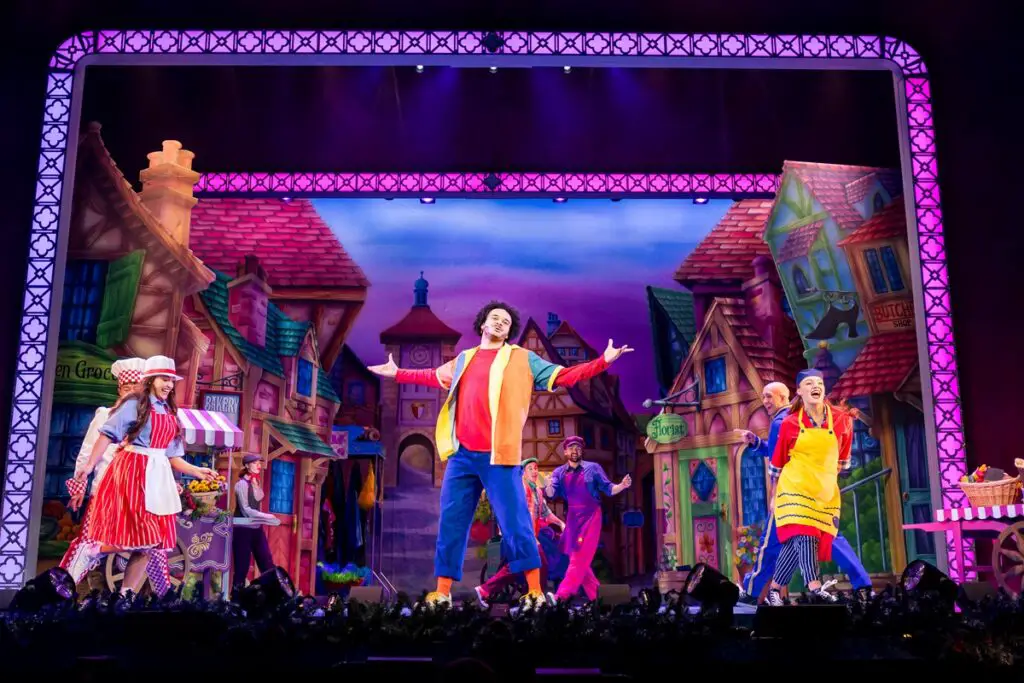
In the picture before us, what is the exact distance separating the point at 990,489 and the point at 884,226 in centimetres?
292

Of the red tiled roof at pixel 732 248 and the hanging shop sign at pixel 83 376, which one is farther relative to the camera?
the red tiled roof at pixel 732 248

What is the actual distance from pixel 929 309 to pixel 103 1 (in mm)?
6973

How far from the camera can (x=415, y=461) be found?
30.1 ft

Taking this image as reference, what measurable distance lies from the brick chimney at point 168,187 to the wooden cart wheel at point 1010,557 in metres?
6.91

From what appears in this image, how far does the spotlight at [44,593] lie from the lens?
421cm

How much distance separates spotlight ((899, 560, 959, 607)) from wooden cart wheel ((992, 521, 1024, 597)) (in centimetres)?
228

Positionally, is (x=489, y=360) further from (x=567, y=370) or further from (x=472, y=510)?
(x=472, y=510)

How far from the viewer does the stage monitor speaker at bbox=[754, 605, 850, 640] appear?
3.53 metres

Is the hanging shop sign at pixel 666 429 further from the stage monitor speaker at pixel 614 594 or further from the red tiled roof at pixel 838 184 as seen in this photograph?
the stage monitor speaker at pixel 614 594

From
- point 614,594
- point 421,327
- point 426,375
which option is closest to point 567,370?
point 426,375

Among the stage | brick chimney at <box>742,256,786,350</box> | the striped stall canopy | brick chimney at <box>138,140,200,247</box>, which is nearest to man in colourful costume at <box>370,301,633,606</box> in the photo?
the stage

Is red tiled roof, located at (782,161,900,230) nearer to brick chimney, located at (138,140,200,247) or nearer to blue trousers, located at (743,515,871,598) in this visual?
blue trousers, located at (743,515,871,598)

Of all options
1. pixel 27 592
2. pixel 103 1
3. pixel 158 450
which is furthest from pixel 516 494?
pixel 103 1

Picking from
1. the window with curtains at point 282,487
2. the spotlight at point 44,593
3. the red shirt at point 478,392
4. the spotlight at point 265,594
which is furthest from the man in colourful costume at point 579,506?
the spotlight at point 44,593
